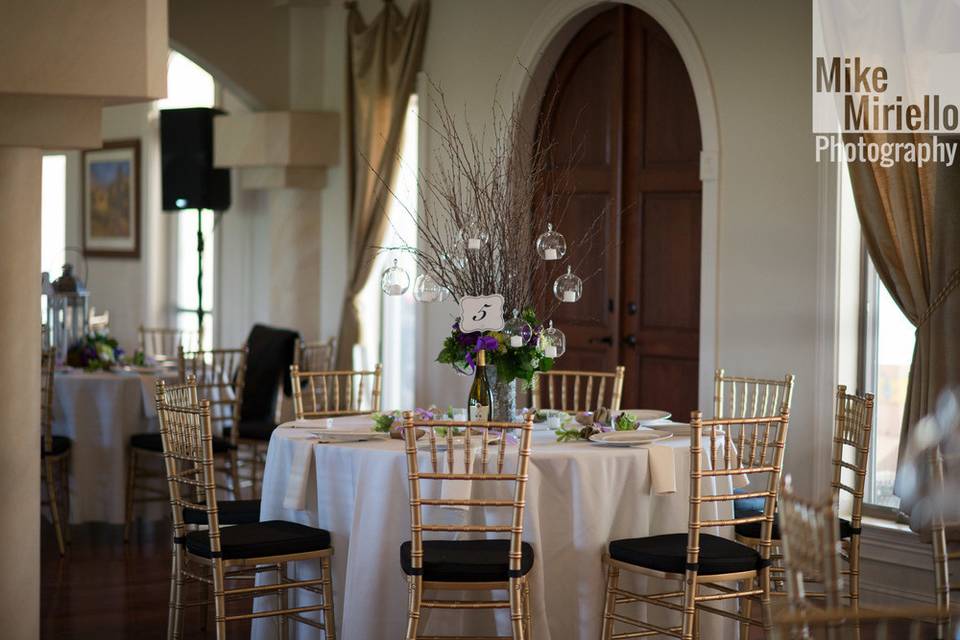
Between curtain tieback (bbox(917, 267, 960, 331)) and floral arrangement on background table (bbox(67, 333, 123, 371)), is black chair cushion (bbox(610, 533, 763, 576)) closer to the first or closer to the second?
curtain tieback (bbox(917, 267, 960, 331))

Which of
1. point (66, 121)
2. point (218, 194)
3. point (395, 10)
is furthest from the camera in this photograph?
point (218, 194)

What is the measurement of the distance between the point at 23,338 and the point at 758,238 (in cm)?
360

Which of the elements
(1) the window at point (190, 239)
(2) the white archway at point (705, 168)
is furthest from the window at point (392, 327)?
(2) the white archway at point (705, 168)

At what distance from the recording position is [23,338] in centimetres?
449

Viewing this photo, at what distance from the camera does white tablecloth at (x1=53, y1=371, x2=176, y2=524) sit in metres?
7.17

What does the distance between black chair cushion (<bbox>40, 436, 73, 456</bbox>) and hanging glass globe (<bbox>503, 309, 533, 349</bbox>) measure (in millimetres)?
3285

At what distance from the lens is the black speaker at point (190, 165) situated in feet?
31.3

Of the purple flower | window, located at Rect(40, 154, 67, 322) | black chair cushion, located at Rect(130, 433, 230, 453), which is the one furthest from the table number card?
window, located at Rect(40, 154, 67, 322)

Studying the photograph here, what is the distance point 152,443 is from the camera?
709cm

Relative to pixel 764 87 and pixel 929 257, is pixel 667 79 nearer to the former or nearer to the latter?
pixel 764 87

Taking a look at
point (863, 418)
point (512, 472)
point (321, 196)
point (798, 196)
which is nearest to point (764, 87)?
point (798, 196)

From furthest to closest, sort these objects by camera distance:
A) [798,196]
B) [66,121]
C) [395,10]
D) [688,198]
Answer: [395,10], [688,198], [798,196], [66,121]

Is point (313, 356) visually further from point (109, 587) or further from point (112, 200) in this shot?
point (112, 200)

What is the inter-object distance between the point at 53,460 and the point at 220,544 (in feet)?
9.44
